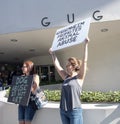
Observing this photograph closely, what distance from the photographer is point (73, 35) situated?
13.8ft

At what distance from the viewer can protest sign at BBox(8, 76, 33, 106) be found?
4.74m

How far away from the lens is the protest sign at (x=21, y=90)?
15.6 feet

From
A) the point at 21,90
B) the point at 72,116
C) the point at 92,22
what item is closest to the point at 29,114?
the point at 21,90

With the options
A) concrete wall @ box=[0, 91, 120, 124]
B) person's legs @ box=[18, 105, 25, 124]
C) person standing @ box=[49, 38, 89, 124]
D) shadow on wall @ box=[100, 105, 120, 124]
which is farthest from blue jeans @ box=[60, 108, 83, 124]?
person's legs @ box=[18, 105, 25, 124]

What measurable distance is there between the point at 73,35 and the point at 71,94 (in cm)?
90

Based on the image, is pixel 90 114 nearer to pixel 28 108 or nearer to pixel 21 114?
pixel 28 108

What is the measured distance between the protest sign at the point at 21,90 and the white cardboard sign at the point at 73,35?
30.9 inches

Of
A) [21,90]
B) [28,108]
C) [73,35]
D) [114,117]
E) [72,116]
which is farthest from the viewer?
[21,90]

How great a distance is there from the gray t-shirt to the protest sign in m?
0.99

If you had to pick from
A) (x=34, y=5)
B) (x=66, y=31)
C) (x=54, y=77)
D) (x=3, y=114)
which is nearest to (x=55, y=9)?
(x=34, y=5)

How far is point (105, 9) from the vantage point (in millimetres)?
8688

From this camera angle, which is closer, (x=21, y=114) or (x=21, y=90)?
(x=21, y=114)

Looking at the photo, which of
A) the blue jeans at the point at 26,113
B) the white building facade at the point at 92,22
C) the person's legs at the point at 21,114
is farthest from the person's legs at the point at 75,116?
the white building facade at the point at 92,22

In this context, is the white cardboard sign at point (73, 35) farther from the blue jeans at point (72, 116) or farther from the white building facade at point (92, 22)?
the white building facade at point (92, 22)
